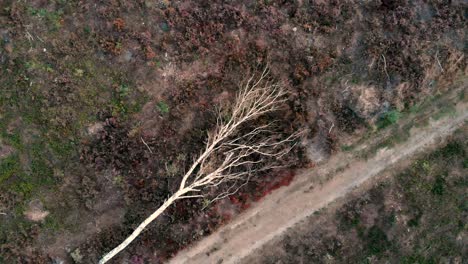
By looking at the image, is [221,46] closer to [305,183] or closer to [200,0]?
[200,0]

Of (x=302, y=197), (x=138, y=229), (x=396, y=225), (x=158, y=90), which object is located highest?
(x=158, y=90)

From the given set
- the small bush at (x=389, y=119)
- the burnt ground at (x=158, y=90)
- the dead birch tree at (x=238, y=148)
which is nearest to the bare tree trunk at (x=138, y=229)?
the dead birch tree at (x=238, y=148)

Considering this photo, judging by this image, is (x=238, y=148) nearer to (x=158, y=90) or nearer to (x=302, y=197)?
(x=302, y=197)

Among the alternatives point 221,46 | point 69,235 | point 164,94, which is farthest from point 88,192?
point 221,46

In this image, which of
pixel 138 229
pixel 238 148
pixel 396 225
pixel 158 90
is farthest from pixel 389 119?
pixel 138 229

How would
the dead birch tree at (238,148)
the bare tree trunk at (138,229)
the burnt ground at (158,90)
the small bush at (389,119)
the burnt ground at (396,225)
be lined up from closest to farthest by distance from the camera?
the bare tree trunk at (138,229) < the dead birch tree at (238,148) < the burnt ground at (158,90) < the burnt ground at (396,225) < the small bush at (389,119)

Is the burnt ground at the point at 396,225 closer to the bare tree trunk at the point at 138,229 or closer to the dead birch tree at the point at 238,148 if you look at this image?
the dead birch tree at the point at 238,148

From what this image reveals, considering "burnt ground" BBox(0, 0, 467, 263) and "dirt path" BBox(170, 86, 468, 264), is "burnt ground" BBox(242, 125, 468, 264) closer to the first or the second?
"dirt path" BBox(170, 86, 468, 264)
